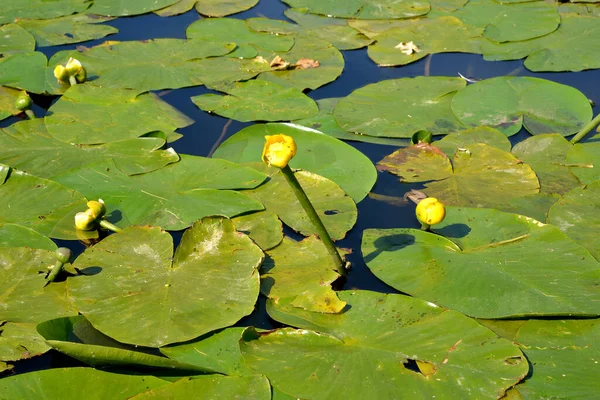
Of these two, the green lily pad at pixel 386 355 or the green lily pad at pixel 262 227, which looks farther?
the green lily pad at pixel 262 227

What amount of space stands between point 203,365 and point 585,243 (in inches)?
68.9

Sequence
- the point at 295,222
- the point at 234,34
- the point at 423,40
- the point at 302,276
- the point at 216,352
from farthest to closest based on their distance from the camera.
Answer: the point at 234,34 → the point at 423,40 → the point at 295,222 → the point at 302,276 → the point at 216,352

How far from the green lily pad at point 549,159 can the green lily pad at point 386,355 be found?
1.25 m

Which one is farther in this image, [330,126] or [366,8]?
[366,8]

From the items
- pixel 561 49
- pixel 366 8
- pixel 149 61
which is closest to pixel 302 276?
pixel 149 61

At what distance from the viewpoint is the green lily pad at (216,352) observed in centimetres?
217

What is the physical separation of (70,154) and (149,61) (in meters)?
1.24

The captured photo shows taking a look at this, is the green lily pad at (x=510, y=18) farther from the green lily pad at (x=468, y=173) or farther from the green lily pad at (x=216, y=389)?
the green lily pad at (x=216, y=389)

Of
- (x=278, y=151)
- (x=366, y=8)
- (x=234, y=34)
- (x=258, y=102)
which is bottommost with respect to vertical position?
(x=258, y=102)

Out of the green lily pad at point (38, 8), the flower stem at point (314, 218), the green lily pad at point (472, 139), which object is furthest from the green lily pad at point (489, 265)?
the green lily pad at point (38, 8)

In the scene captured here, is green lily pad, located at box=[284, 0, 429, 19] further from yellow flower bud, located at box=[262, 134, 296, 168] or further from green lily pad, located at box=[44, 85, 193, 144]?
yellow flower bud, located at box=[262, 134, 296, 168]

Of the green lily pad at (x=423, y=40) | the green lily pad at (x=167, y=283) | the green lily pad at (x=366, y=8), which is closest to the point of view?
the green lily pad at (x=167, y=283)

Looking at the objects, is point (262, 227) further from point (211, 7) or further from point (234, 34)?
point (211, 7)

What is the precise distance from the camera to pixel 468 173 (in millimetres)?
3205
